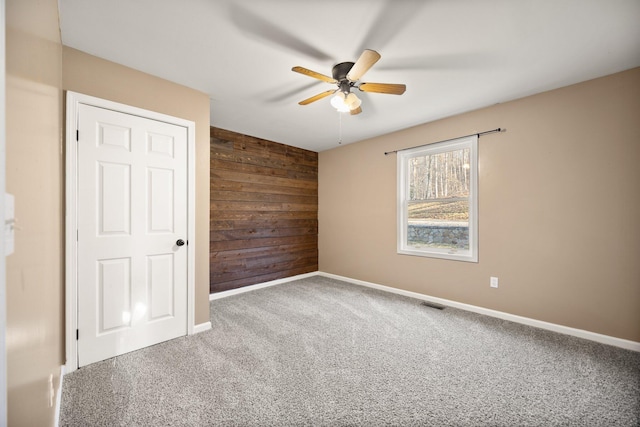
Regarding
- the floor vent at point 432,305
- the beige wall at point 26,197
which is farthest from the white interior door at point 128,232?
the floor vent at point 432,305

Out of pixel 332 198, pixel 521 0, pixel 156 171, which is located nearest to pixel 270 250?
pixel 332 198

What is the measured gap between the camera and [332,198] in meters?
5.06

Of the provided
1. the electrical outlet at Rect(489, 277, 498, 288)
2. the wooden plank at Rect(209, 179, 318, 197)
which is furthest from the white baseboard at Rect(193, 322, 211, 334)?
the electrical outlet at Rect(489, 277, 498, 288)

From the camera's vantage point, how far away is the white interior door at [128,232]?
2102 mm

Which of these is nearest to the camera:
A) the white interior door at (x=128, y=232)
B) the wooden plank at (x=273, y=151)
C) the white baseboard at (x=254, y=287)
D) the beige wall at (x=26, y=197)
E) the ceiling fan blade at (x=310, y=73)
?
the beige wall at (x=26, y=197)

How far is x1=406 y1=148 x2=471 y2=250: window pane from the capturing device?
3.44 meters

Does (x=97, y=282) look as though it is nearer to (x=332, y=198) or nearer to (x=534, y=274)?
(x=332, y=198)

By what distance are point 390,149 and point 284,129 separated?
65.6 inches

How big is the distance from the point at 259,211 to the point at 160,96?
221 cm

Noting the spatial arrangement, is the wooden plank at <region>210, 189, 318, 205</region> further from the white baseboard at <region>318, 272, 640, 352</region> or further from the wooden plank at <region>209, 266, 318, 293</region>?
the white baseboard at <region>318, 272, 640, 352</region>

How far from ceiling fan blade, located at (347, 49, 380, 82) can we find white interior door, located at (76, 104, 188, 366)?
1.75 metres

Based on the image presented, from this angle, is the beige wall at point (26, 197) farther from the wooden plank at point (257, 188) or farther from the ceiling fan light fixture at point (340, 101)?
the wooden plank at point (257, 188)

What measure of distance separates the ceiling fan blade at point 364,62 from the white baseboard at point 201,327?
2.73m

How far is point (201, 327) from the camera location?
107 inches
